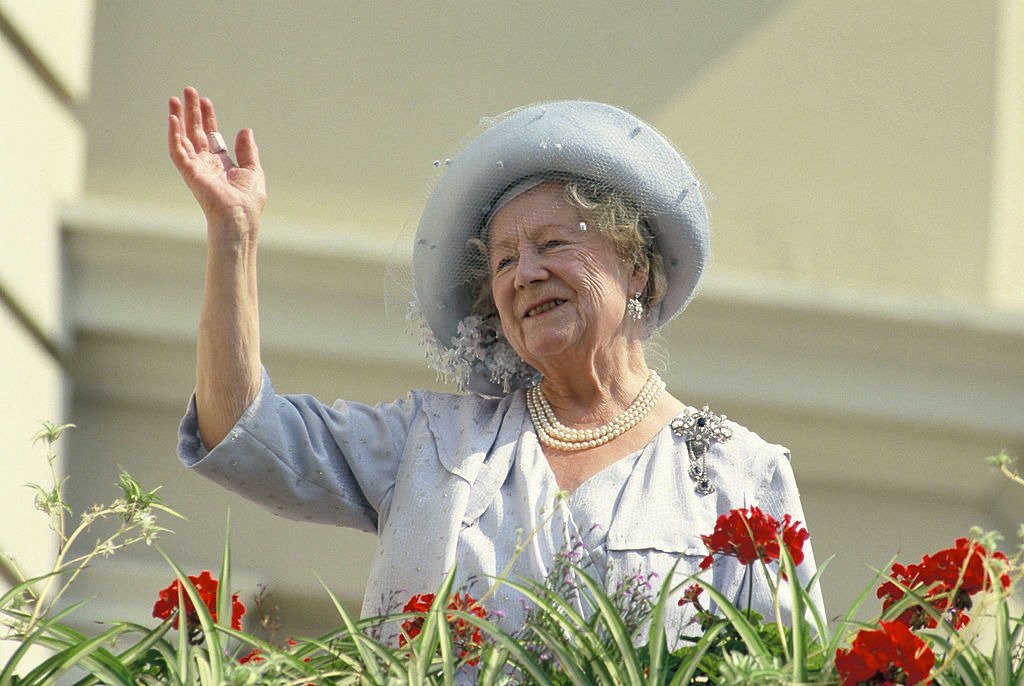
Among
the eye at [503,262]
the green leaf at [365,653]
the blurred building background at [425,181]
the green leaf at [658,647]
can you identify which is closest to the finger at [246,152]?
the eye at [503,262]

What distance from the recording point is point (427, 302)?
350 cm

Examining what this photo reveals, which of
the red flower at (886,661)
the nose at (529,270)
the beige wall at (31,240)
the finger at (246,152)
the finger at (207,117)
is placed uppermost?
the beige wall at (31,240)

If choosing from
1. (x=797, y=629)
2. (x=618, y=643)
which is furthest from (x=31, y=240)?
(x=797, y=629)

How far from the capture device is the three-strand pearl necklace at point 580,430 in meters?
3.32

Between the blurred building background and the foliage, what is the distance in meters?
2.89

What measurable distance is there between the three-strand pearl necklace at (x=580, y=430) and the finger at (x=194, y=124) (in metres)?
0.76

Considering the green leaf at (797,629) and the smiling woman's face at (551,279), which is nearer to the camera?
the green leaf at (797,629)

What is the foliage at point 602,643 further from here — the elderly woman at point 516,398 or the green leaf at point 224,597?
the elderly woman at point 516,398

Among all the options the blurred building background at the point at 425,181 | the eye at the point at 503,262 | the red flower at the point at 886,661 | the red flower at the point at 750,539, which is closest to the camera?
the red flower at the point at 886,661

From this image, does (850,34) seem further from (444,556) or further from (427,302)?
(444,556)

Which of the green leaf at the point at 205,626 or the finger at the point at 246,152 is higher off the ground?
the finger at the point at 246,152

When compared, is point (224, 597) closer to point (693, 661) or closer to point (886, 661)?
point (693, 661)

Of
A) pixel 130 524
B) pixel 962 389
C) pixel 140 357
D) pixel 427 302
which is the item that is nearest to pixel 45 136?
pixel 140 357

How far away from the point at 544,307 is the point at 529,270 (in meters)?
0.08
